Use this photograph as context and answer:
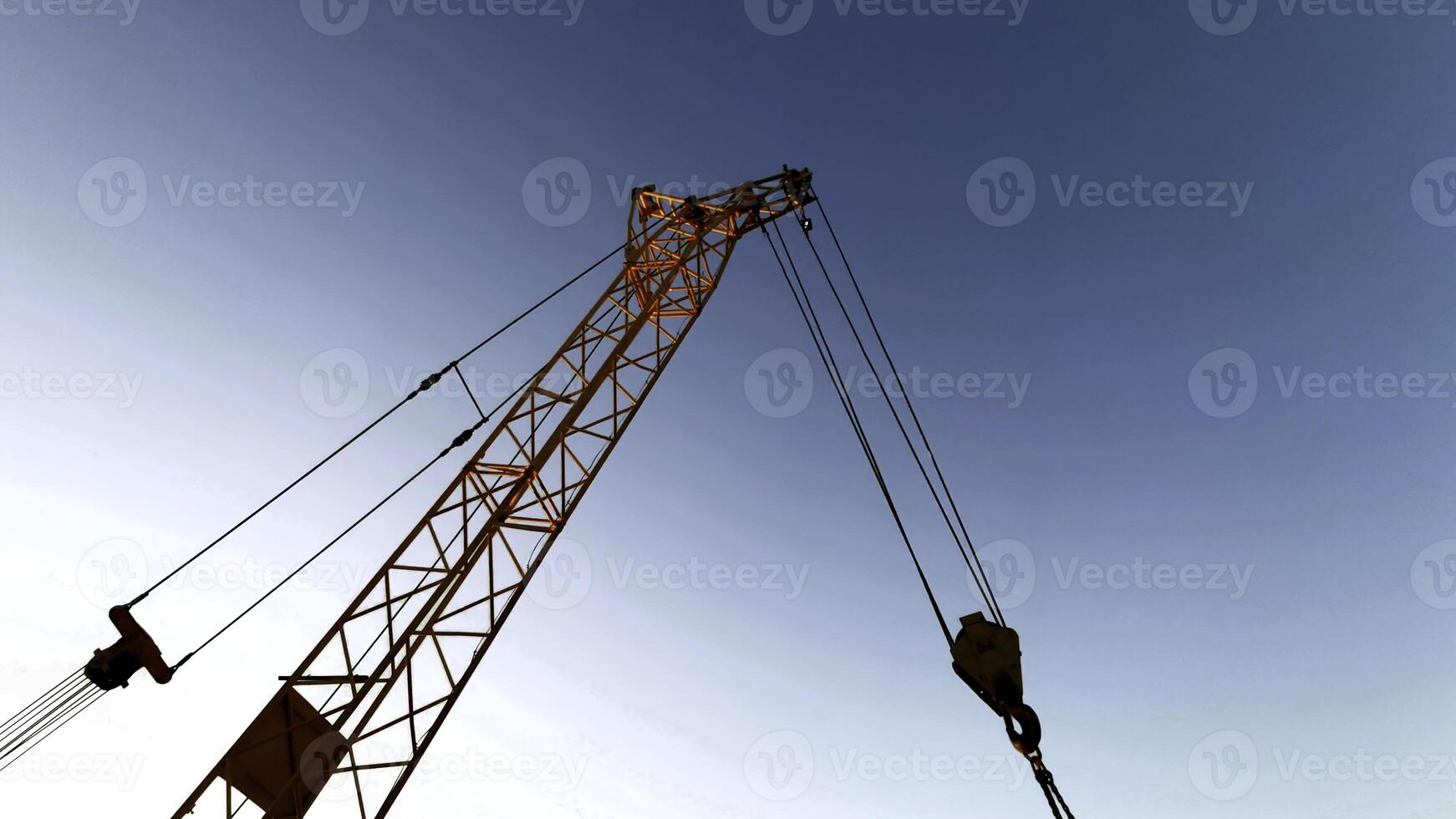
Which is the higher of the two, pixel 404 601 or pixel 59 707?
pixel 404 601

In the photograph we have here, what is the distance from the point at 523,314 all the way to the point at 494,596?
23.2 ft

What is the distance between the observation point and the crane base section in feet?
32.7

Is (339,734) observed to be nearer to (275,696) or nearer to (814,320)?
(275,696)

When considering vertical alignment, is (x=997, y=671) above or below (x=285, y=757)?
above

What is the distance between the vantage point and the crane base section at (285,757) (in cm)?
995

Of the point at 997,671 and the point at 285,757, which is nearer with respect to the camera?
the point at 997,671

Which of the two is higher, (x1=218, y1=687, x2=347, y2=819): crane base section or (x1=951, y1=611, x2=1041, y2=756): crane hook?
(x1=951, y1=611, x2=1041, y2=756): crane hook

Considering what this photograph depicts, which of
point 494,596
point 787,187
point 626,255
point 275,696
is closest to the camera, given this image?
point 275,696

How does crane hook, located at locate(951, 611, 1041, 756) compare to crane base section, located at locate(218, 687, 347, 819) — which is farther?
crane base section, located at locate(218, 687, 347, 819)

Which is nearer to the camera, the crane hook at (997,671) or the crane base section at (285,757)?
the crane hook at (997,671)

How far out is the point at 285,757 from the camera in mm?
10289

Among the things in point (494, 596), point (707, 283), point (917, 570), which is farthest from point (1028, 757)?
point (707, 283)

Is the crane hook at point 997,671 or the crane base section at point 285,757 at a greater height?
the crane hook at point 997,671

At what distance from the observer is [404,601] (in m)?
12.2
